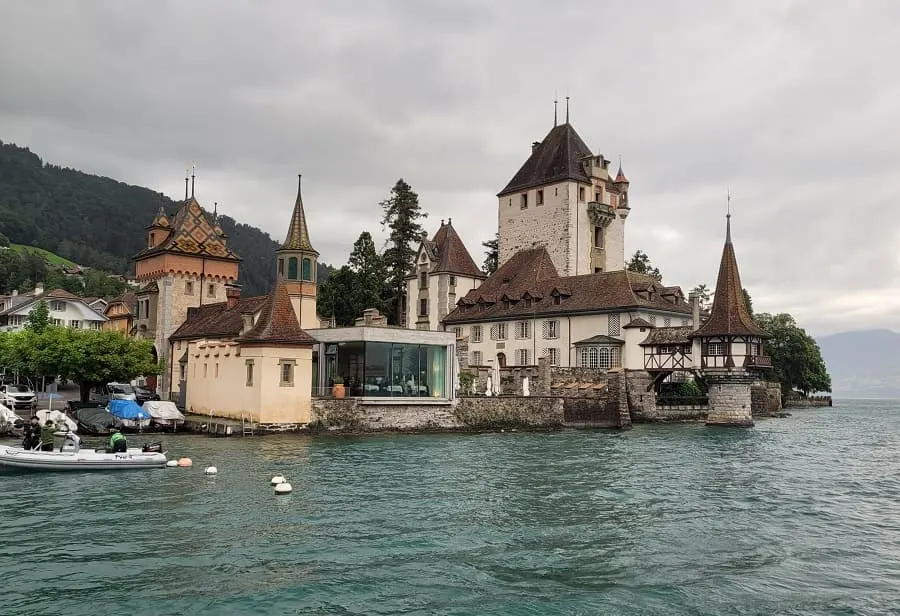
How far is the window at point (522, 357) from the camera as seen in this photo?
227 feet

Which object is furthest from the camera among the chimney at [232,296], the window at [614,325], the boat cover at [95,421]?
the window at [614,325]

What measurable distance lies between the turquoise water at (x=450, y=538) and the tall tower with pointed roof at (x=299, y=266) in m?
20.3

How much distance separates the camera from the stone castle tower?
194 feet

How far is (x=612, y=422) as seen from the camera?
56.4 metres

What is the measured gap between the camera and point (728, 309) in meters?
59.8

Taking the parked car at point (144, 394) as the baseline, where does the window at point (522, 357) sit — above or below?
above

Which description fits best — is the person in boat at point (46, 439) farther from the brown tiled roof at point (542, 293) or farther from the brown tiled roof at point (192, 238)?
the brown tiled roof at point (542, 293)

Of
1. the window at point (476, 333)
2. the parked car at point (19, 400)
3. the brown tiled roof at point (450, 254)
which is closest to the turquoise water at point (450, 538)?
the parked car at point (19, 400)

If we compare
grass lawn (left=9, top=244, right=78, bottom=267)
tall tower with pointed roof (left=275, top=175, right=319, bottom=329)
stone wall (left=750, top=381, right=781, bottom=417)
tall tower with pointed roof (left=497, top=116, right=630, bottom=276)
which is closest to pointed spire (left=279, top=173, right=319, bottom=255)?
tall tower with pointed roof (left=275, top=175, right=319, bottom=329)

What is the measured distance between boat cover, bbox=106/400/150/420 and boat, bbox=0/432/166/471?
9502mm

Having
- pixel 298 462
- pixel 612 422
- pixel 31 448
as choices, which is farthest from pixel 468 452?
pixel 612 422

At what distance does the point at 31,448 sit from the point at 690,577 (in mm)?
23675

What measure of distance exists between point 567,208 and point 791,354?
1789 inches

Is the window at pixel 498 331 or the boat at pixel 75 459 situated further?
the window at pixel 498 331
